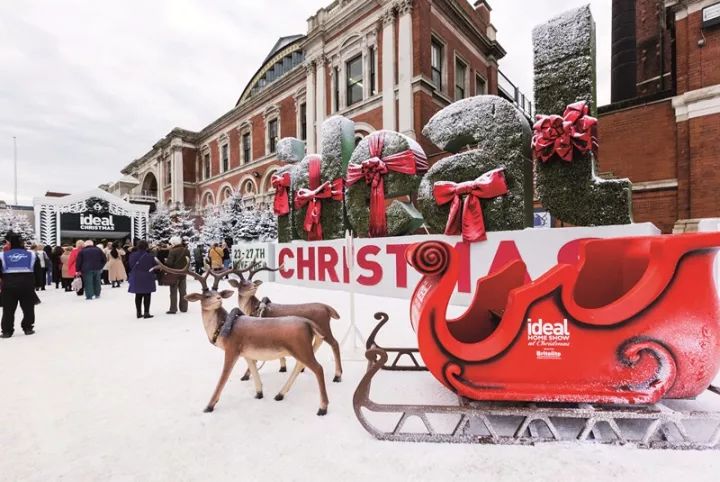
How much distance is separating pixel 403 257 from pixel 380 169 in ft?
7.28

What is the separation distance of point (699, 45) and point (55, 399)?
16013 mm

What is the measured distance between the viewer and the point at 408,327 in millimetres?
5156

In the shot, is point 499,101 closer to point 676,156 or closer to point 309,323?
point 309,323

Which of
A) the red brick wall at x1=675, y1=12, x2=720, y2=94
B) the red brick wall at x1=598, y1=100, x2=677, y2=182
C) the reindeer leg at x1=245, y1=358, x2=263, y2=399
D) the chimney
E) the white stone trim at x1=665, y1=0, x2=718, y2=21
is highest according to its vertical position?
the chimney

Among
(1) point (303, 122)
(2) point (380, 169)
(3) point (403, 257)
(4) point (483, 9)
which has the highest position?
(4) point (483, 9)

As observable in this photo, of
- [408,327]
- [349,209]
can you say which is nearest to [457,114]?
[349,209]

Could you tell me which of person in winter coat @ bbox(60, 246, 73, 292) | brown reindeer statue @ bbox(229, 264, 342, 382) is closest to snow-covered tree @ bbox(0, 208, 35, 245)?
person in winter coat @ bbox(60, 246, 73, 292)

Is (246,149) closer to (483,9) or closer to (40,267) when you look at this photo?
(40,267)

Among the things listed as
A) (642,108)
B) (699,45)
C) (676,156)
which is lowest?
(676,156)

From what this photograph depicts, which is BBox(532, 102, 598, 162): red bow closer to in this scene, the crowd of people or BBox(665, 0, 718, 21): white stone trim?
the crowd of people

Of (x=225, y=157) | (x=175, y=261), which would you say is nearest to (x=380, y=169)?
(x=175, y=261)

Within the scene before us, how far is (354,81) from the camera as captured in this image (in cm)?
1741

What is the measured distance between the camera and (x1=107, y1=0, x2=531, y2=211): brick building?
14.6 m

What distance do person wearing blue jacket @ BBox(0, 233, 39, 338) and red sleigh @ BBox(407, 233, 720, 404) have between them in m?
6.74
